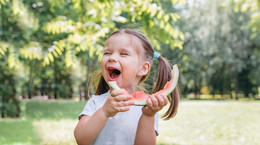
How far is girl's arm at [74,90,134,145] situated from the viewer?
1.70m

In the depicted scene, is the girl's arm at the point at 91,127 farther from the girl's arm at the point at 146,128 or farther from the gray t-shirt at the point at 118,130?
the girl's arm at the point at 146,128

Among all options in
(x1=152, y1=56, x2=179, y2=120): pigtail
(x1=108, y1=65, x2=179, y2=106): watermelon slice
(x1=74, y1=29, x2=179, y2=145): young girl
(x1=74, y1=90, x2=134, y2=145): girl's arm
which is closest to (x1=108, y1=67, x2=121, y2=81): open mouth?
(x1=74, y1=29, x2=179, y2=145): young girl

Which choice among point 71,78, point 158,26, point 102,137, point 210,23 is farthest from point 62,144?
point 210,23

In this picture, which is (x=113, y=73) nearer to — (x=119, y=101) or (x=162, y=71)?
(x=119, y=101)

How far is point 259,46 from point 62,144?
27.7m

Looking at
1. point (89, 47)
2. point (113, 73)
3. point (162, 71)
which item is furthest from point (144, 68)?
point (89, 47)

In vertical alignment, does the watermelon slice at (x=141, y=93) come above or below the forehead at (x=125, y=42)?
below

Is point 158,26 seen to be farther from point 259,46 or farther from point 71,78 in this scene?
point 259,46

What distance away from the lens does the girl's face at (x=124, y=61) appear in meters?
1.98

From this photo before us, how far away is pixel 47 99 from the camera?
26.6 metres

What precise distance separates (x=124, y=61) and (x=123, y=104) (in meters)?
0.41

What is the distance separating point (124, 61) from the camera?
1.99 meters

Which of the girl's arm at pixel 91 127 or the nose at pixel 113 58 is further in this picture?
the nose at pixel 113 58

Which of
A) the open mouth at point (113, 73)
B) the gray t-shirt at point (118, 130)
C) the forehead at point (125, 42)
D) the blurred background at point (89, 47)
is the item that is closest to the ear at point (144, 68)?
the forehead at point (125, 42)
